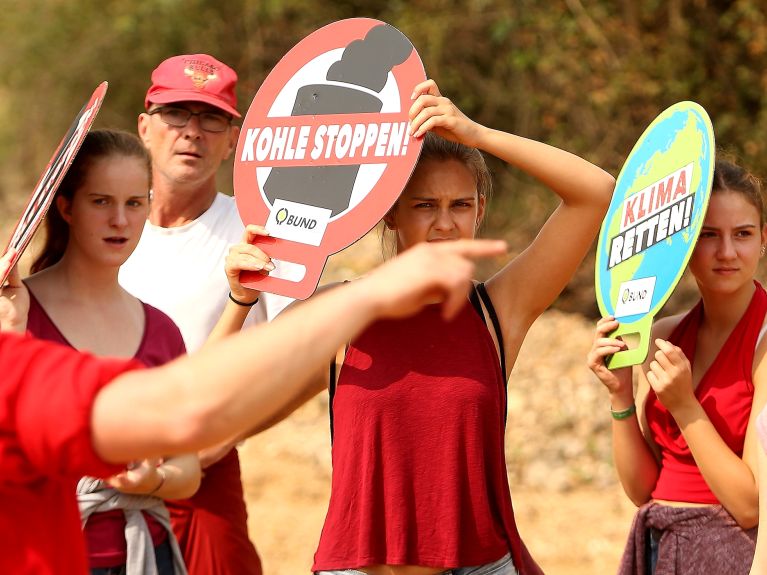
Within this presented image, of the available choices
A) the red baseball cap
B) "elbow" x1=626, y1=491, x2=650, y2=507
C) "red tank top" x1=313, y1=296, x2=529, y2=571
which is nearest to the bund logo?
the red baseball cap

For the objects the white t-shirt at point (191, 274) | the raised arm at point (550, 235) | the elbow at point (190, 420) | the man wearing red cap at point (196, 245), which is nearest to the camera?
the elbow at point (190, 420)

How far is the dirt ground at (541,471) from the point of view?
6359 millimetres

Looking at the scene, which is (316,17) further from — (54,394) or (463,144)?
(54,394)

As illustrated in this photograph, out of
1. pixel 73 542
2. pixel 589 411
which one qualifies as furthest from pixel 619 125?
pixel 73 542

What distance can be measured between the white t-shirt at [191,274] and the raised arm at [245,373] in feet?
6.04

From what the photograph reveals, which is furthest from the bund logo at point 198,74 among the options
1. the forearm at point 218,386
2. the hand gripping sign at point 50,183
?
the forearm at point 218,386

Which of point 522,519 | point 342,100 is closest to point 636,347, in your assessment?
point 342,100

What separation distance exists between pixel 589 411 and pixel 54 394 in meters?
6.61

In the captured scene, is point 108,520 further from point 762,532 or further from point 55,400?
point 762,532

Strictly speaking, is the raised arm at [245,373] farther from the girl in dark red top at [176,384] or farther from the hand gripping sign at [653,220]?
the hand gripping sign at [653,220]

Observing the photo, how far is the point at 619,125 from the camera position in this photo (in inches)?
398

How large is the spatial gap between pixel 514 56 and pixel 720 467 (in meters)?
8.36

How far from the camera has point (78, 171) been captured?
9.77ft

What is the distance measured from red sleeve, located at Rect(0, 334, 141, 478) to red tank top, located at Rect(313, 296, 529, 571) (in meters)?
1.08
